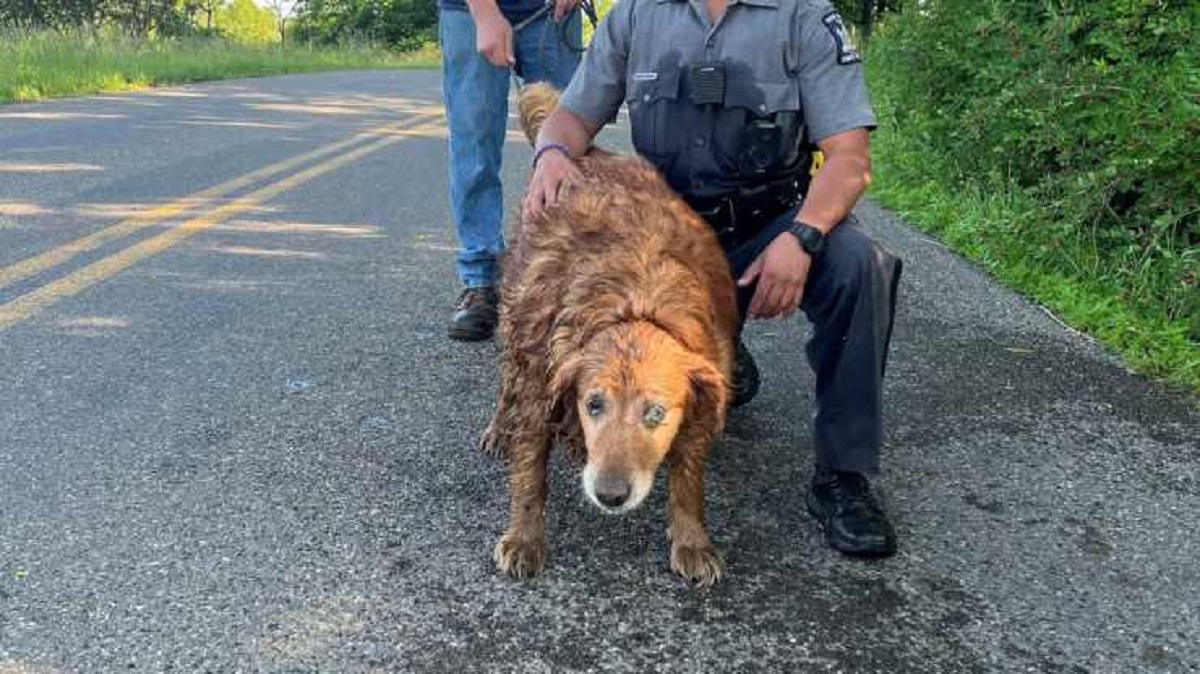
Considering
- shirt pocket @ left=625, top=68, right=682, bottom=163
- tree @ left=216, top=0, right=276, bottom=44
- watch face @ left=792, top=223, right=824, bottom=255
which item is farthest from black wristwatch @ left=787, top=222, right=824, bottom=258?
tree @ left=216, top=0, right=276, bottom=44

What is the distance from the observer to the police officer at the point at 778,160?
10.1 feet

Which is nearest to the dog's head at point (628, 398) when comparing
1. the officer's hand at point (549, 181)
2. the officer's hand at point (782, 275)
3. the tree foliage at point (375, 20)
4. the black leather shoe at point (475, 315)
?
the officer's hand at point (782, 275)

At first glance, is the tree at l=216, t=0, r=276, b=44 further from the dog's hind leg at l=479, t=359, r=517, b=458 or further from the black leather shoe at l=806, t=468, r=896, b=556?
the black leather shoe at l=806, t=468, r=896, b=556

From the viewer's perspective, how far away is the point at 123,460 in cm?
333

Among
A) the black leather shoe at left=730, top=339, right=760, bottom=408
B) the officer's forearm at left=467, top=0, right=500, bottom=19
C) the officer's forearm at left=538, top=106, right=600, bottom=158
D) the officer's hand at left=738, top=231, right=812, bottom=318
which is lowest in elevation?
the black leather shoe at left=730, top=339, right=760, bottom=408

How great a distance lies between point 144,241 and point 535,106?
2916 millimetres

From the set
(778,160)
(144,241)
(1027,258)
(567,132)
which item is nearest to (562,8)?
(567,132)

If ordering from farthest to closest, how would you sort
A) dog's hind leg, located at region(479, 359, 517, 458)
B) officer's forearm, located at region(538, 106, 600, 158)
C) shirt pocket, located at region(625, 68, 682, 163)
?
Answer: officer's forearm, located at region(538, 106, 600, 158) → shirt pocket, located at region(625, 68, 682, 163) → dog's hind leg, located at region(479, 359, 517, 458)

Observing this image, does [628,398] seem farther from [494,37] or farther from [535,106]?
[494,37]

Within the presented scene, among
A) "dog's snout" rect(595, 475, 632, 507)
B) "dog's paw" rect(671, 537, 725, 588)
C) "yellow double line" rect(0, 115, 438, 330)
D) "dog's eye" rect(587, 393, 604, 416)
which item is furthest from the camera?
"yellow double line" rect(0, 115, 438, 330)

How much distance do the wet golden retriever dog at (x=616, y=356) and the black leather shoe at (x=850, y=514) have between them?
39 centimetres

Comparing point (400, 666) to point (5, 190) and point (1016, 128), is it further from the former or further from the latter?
A: point (5, 190)

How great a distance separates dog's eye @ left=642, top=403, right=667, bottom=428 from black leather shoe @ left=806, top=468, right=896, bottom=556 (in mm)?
751

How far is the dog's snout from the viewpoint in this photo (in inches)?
96.1
